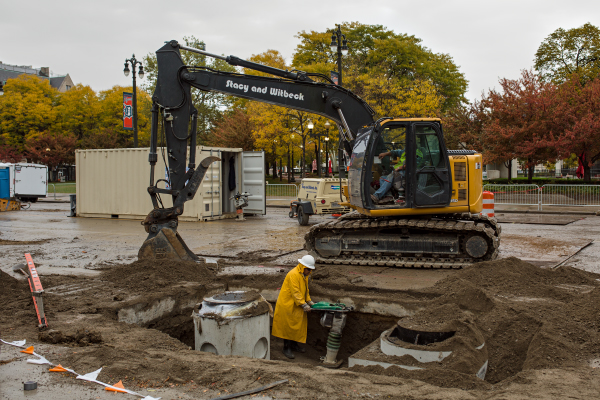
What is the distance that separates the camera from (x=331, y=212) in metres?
17.3

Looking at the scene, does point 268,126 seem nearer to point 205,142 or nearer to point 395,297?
point 205,142

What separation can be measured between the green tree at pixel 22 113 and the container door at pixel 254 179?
44.6 metres

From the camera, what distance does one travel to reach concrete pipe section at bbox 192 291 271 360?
6.16m

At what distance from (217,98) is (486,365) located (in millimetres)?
50369

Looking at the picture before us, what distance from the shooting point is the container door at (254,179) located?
19734mm

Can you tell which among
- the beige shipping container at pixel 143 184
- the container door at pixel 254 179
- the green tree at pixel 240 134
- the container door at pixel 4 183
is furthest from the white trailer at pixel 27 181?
the container door at pixel 254 179

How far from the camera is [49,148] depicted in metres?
52.8

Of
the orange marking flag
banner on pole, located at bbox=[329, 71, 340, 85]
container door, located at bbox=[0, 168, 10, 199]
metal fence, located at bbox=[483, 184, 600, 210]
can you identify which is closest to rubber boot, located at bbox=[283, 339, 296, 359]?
the orange marking flag

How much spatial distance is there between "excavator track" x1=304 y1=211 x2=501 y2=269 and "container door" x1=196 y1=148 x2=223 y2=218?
8762mm

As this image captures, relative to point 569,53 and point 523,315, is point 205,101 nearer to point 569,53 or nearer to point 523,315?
point 569,53

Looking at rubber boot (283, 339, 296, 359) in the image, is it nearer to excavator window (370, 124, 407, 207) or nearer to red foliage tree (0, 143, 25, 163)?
excavator window (370, 124, 407, 207)

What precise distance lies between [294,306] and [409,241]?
3659mm

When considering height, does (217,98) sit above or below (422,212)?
above

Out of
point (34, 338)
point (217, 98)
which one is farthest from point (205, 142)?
point (34, 338)
